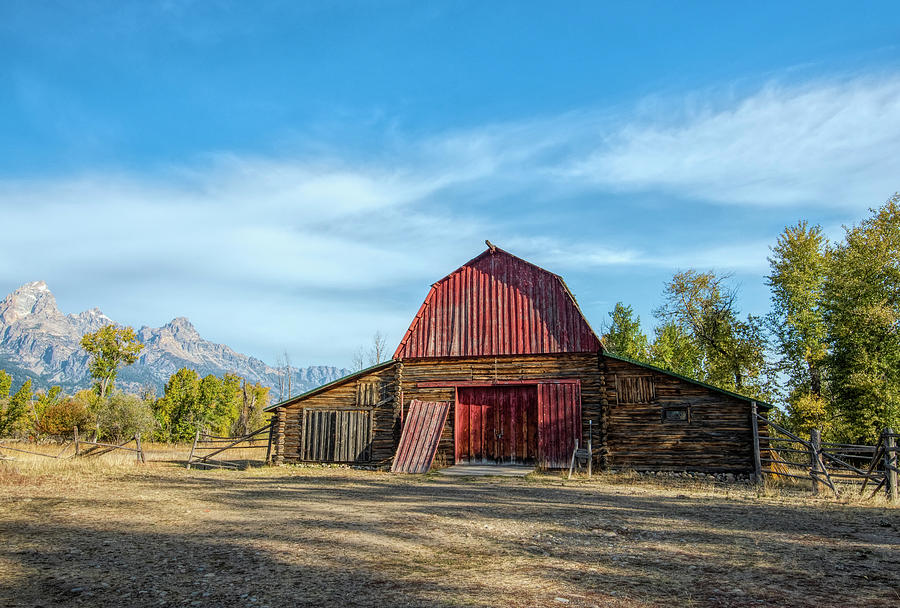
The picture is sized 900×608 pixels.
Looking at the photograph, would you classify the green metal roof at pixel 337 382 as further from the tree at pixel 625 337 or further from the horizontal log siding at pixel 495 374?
the tree at pixel 625 337

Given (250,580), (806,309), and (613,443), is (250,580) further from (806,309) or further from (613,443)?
(806,309)

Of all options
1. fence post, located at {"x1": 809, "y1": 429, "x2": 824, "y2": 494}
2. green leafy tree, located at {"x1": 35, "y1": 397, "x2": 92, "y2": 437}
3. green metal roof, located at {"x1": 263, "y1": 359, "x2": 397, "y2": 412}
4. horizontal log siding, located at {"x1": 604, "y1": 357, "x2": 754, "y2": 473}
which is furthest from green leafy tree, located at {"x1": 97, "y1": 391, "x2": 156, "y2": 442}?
fence post, located at {"x1": 809, "y1": 429, "x2": 824, "y2": 494}

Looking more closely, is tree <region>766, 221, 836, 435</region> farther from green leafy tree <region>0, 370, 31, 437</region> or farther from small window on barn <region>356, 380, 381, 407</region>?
green leafy tree <region>0, 370, 31, 437</region>

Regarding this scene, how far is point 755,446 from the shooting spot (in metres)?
18.3

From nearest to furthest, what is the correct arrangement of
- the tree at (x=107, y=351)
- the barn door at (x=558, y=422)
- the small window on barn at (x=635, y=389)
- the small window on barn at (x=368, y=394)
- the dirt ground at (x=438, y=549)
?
the dirt ground at (x=438, y=549) → the small window on barn at (x=635, y=389) → the barn door at (x=558, y=422) → the small window on barn at (x=368, y=394) → the tree at (x=107, y=351)

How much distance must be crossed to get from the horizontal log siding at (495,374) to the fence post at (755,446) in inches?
191

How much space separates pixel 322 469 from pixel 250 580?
1608cm

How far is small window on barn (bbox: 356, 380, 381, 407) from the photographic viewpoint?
72.6 ft

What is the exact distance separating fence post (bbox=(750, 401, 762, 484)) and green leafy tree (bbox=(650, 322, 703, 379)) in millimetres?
20199

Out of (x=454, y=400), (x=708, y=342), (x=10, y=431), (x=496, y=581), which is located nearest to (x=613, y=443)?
(x=454, y=400)

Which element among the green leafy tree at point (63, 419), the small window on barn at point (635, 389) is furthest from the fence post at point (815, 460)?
the green leafy tree at point (63, 419)

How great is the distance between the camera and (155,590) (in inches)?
220

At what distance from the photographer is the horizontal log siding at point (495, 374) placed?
20172 millimetres

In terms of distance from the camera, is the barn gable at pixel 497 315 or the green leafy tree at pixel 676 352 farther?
the green leafy tree at pixel 676 352
